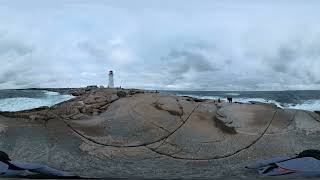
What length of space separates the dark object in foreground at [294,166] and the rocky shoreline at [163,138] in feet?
2.78

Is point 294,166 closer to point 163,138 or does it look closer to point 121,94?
point 163,138

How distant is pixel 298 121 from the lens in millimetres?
11164

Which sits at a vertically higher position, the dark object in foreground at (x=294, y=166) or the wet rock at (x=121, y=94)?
Result: the wet rock at (x=121, y=94)

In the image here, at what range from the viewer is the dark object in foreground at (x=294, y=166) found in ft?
28.7

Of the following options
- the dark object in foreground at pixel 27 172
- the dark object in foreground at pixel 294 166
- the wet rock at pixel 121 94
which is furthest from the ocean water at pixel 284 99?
the dark object in foreground at pixel 27 172

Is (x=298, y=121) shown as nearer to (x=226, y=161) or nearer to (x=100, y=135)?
(x=226, y=161)

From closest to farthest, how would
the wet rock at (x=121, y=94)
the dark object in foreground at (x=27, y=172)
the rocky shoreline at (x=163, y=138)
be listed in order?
the dark object in foreground at (x=27, y=172) → the rocky shoreline at (x=163, y=138) → the wet rock at (x=121, y=94)

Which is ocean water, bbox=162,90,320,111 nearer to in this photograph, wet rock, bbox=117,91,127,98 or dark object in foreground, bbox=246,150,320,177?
wet rock, bbox=117,91,127,98

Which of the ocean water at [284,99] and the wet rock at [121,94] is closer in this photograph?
the wet rock at [121,94]

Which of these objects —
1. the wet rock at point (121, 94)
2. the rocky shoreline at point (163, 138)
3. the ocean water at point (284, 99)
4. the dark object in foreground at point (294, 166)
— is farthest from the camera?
the ocean water at point (284, 99)

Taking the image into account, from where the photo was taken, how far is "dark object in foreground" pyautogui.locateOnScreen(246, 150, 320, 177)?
8.74m

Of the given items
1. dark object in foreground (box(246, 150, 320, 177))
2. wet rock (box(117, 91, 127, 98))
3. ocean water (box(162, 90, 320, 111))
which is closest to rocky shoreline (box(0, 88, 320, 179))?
dark object in foreground (box(246, 150, 320, 177))

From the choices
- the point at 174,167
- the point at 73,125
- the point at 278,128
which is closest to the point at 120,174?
the point at 174,167

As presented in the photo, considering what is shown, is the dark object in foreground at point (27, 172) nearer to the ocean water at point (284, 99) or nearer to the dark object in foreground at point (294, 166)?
the dark object in foreground at point (294, 166)
